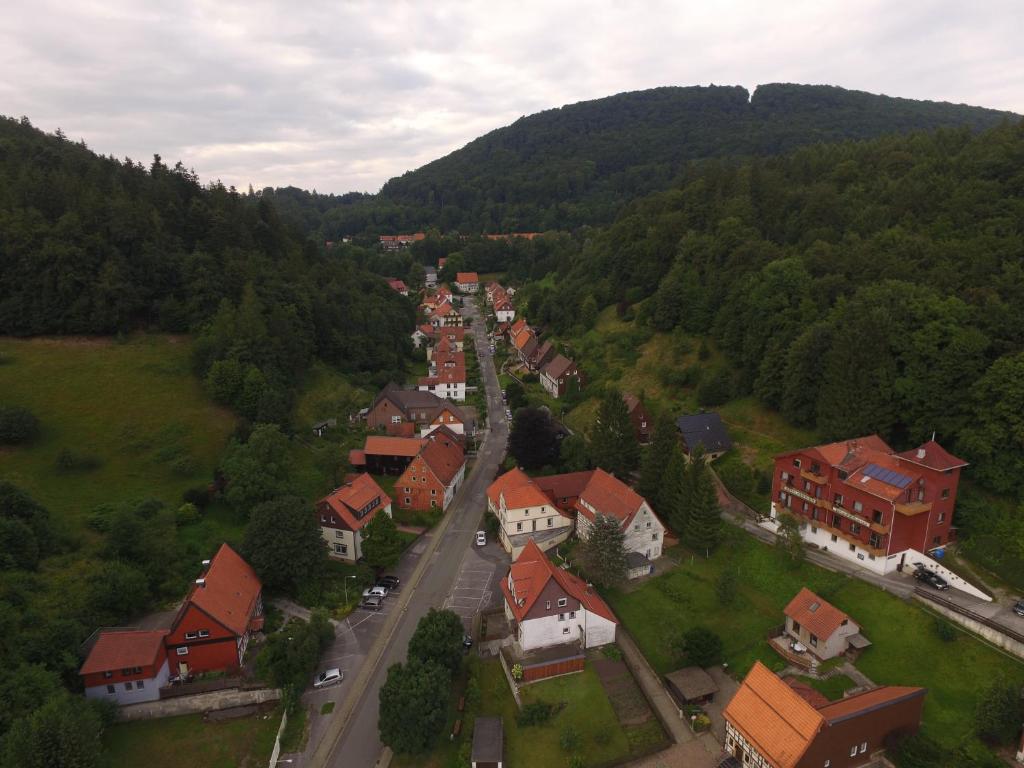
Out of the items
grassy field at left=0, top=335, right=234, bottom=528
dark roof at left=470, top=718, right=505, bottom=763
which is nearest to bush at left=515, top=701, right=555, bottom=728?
dark roof at left=470, top=718, right=505, bottom=763

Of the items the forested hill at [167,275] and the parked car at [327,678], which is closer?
the parked car at [327,678]

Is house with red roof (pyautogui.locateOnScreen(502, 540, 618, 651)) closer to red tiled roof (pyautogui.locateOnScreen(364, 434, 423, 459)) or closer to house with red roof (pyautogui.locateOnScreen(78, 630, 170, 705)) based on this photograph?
house with red roof (pyautogui.locateOnScreen(78, 630, 170, 705))

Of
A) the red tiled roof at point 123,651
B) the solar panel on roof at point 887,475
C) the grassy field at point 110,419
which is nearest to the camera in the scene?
the red tiled roof at point 123,651

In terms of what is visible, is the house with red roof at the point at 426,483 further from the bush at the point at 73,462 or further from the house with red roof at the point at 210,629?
the bush at the point at 73,462

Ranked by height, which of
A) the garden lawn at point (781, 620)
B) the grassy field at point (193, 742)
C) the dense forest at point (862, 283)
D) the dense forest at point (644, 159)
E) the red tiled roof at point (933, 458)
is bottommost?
the grassy field at point (193, 742)

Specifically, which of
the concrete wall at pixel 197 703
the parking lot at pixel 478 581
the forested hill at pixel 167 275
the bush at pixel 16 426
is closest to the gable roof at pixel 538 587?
the parking lot at pixel 478 581

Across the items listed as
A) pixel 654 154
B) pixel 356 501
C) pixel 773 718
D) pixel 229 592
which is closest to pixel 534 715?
pixel 773 718

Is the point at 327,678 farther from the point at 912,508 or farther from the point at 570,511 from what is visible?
the point at 912,508

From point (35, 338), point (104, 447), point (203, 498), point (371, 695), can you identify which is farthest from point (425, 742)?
point (35, 338)
